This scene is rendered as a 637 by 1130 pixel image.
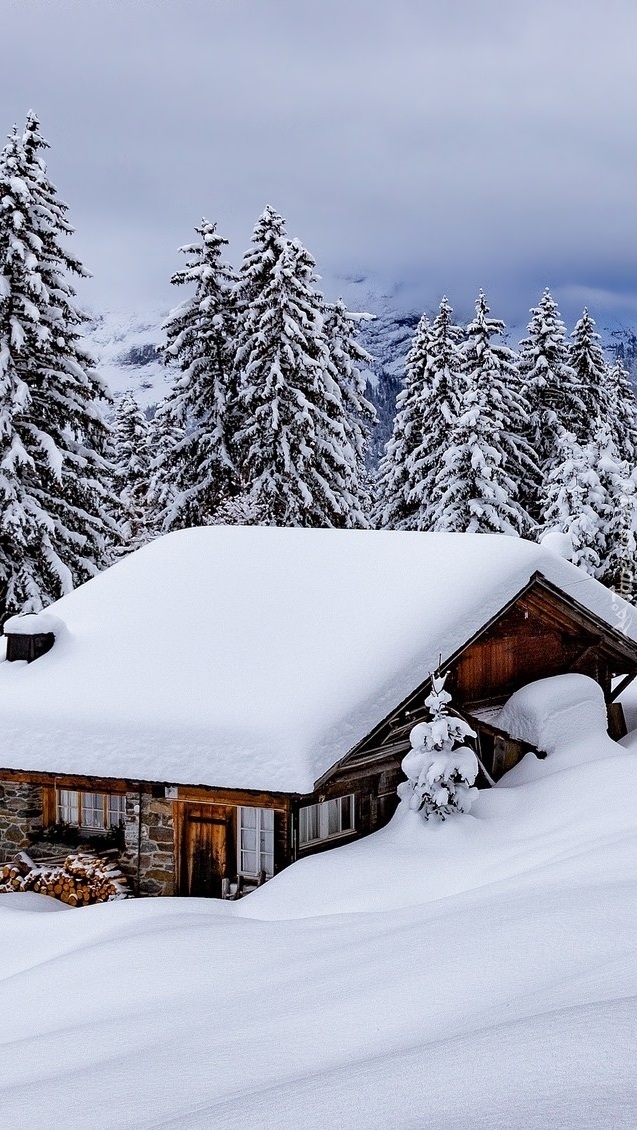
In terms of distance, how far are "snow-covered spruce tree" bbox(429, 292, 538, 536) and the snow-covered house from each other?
46.1 ft

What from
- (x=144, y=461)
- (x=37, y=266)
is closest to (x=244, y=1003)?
(x=37, y=266)

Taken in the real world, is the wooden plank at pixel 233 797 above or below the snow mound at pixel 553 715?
below

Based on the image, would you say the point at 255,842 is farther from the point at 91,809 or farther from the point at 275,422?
the point at 275,422

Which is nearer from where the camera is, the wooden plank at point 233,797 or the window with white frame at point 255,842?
the wooden plank at point 233,797

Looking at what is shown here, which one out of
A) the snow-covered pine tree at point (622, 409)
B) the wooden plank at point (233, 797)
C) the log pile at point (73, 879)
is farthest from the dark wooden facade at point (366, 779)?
the snow-covered pine tree at point (622, 409)

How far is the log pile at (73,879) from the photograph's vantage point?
44.3ft

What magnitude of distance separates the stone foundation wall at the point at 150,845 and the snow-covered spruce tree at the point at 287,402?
629 inches

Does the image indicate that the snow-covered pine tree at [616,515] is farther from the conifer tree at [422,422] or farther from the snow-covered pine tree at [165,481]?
the snow-covered pine tree at [165,481]

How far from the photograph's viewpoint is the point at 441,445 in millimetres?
35062

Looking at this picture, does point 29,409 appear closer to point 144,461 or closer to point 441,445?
point 441,445

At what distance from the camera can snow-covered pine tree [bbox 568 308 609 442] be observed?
38.6m

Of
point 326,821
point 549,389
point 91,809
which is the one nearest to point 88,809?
point 91,809

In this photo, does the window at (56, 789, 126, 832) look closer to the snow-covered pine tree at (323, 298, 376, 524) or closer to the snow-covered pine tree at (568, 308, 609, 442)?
the snow-covered pine tree at (323, 298, 376, 524)

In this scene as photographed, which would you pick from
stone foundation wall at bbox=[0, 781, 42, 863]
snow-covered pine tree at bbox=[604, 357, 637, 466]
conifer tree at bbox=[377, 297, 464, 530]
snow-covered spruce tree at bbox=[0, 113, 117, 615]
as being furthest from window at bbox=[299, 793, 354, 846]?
snow-covered pine tree at bbox=[604, 357, 637, 466]
